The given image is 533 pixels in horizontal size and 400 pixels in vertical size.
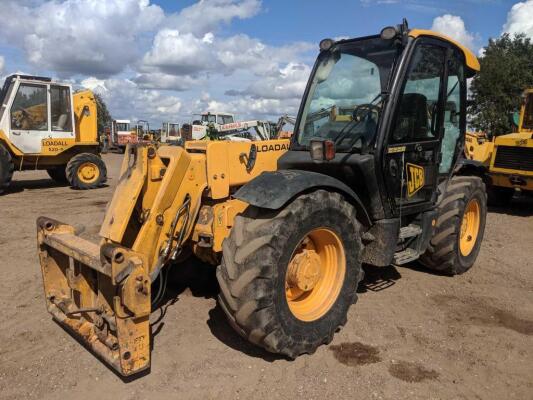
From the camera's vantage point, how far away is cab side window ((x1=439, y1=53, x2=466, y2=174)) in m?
4.95

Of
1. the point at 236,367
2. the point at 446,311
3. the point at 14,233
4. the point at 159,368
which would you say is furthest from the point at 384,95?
the point at 14,233

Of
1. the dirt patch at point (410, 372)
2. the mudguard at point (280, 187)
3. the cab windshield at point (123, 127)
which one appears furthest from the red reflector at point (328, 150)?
the cab windshield at point (123, 127)

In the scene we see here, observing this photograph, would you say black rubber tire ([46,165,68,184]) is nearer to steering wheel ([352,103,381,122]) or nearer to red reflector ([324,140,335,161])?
steering wheel ([352,103,381,122])

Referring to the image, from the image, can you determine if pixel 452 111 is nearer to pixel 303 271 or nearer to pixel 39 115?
pixel 303 271

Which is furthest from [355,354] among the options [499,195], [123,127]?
[123,127]

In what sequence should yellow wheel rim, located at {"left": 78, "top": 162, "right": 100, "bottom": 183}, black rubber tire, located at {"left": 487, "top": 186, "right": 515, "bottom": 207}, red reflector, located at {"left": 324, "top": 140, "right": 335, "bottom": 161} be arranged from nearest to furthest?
red reflector, located at {"left": 324, "top": 140, "right": 335, "bottom": 161} < black rubber tire, located at {"left": 487, "top": 186, "right": 515, "bottom": 207} < yellow wheel rim, located at {"left": 78, "top": 162, "right": 100, "bottom": 183}

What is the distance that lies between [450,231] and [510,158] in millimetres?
5789

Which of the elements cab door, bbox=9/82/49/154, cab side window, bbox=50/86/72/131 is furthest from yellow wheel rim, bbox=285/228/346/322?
cab side window, bbox=50/86/72/131

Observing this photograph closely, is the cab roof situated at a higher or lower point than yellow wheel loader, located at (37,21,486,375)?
higher

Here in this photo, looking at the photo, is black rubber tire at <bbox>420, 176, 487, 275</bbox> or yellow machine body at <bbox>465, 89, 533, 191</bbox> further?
yellow machine body at <bbox>465, 89, 533, 191</bbox>

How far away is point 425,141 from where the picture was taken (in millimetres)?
4652

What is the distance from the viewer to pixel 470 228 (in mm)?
5977

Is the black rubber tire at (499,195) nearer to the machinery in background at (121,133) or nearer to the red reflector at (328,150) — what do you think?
the red reflector at (328,150)

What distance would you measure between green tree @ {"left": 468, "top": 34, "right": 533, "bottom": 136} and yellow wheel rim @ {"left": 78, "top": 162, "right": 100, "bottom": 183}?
2499cm
